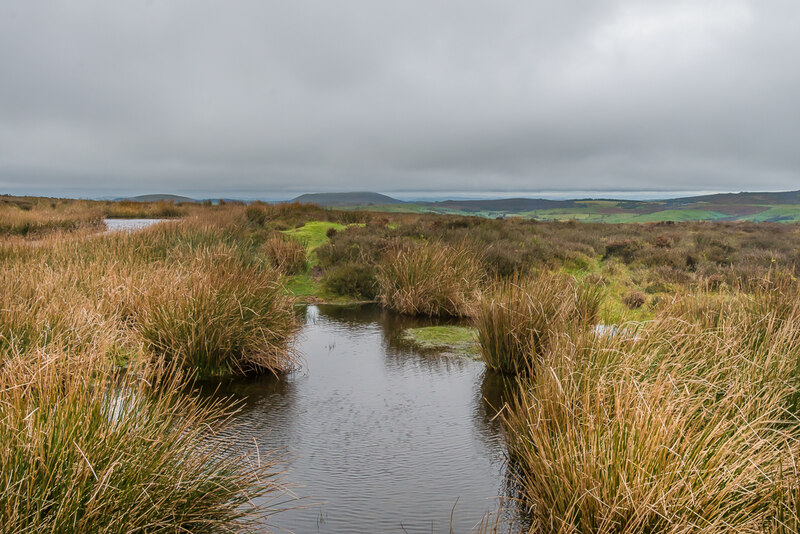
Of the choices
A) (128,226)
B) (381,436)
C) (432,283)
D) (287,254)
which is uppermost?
(128,226)

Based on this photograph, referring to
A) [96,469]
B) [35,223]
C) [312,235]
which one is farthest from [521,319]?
[35,223]

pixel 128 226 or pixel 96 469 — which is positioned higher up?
pixel 128 226

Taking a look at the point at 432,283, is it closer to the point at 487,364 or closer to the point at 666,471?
the point at 487,364

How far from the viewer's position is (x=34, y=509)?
2498mm

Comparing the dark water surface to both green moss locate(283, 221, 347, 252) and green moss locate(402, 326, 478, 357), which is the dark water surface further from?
green moss locate(283, 221, 347, 252)

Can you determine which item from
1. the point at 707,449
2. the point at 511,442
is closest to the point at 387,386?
the point at 511,442

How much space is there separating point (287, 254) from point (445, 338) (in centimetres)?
667

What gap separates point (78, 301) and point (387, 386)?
3534 mm

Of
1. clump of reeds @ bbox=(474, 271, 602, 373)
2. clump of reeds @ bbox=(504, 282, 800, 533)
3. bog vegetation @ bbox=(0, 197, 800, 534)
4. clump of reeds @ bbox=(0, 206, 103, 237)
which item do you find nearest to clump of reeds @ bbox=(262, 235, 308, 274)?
bog vegetation @ bbox=(0, 197, 800, 534)

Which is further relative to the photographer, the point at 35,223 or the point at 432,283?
the point at 35,223

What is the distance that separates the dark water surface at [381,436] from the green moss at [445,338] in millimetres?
440

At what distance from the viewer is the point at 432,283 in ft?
35.1

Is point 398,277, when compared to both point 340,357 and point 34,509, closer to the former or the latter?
point 340,357

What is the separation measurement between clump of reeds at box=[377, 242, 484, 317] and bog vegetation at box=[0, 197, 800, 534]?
0.05m
